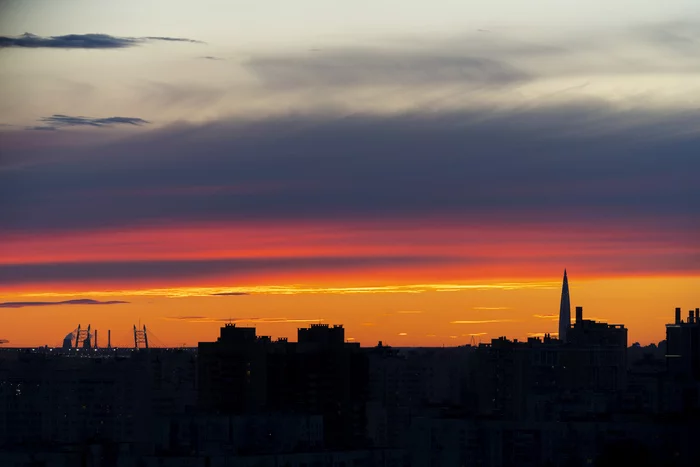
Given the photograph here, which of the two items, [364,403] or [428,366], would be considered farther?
[428,366]

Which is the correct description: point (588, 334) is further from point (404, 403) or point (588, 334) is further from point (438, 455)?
point (438, 455)

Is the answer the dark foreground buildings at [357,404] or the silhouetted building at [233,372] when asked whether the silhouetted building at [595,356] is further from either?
the silhouetted building at [233,372]

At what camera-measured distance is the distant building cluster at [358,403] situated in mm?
11398

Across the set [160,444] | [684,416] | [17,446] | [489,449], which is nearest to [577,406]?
[489,449]

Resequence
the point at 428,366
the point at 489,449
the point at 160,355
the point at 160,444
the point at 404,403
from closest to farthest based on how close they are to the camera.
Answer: the point at 489,449 → the point at 160,444 → the point at 404,403 → the point at 428,366 → the point at 160,355

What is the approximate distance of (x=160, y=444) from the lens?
13.2 metres

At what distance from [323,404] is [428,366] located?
1.74 meters

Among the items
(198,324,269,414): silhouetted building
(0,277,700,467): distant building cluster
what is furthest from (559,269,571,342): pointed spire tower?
(198,324,269,414): silhouetted building

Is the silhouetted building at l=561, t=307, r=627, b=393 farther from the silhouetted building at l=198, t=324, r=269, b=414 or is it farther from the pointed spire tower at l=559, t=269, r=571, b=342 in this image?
the silhouetted building at l=198, t=324, r=269, b=414

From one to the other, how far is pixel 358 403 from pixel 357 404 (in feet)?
0.07

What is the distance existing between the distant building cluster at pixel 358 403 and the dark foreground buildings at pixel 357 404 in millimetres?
22

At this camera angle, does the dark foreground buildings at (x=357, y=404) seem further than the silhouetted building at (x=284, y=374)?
No

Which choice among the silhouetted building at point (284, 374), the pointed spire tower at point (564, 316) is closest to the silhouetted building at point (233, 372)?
the silhouetted building at point (284, 374)

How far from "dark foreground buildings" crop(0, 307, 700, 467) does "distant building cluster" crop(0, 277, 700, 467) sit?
22mm
